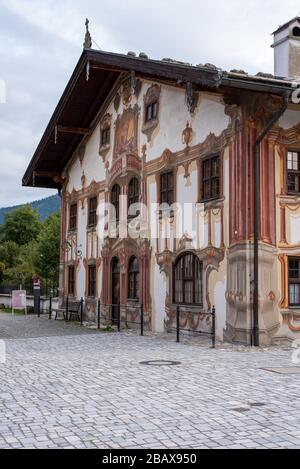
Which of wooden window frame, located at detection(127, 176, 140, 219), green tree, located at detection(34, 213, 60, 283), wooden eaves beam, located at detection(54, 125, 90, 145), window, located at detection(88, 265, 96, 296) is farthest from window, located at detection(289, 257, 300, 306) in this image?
green tree, located at detection(34, 213, 60, 283)

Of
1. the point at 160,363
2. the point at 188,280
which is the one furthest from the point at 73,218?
the point at 160,363

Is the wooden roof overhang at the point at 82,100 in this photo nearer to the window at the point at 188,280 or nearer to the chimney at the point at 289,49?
the chimney at the point at 289,49

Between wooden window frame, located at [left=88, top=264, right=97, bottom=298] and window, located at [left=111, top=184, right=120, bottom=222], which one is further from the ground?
window, located at [left=111, top=184, right=120, bottom=222]

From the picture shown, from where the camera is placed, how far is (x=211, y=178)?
53.2 ft

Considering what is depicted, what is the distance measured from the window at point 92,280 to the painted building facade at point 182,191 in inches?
1.6

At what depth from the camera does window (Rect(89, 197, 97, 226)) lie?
23.9 metres

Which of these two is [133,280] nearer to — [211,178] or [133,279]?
[133,279]

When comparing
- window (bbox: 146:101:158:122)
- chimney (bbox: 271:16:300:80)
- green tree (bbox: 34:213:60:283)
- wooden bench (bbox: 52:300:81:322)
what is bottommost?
wooden bench (bbox: 52:300:81:322)

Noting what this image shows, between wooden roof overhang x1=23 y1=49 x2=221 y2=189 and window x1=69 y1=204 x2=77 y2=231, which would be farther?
window x1=69 y1=204 x2=77 y2=231

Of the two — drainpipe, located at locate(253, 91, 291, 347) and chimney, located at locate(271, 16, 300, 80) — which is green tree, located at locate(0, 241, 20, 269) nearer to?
chimney, located at locate(271, 16, 300, 80)

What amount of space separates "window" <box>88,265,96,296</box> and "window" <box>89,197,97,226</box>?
5.94 ft

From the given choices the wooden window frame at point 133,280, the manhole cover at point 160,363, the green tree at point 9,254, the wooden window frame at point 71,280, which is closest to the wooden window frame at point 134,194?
the wooden window frame at point 133,280

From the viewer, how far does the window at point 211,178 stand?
1597 centimetres

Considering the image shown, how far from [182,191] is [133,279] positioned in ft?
14.5
